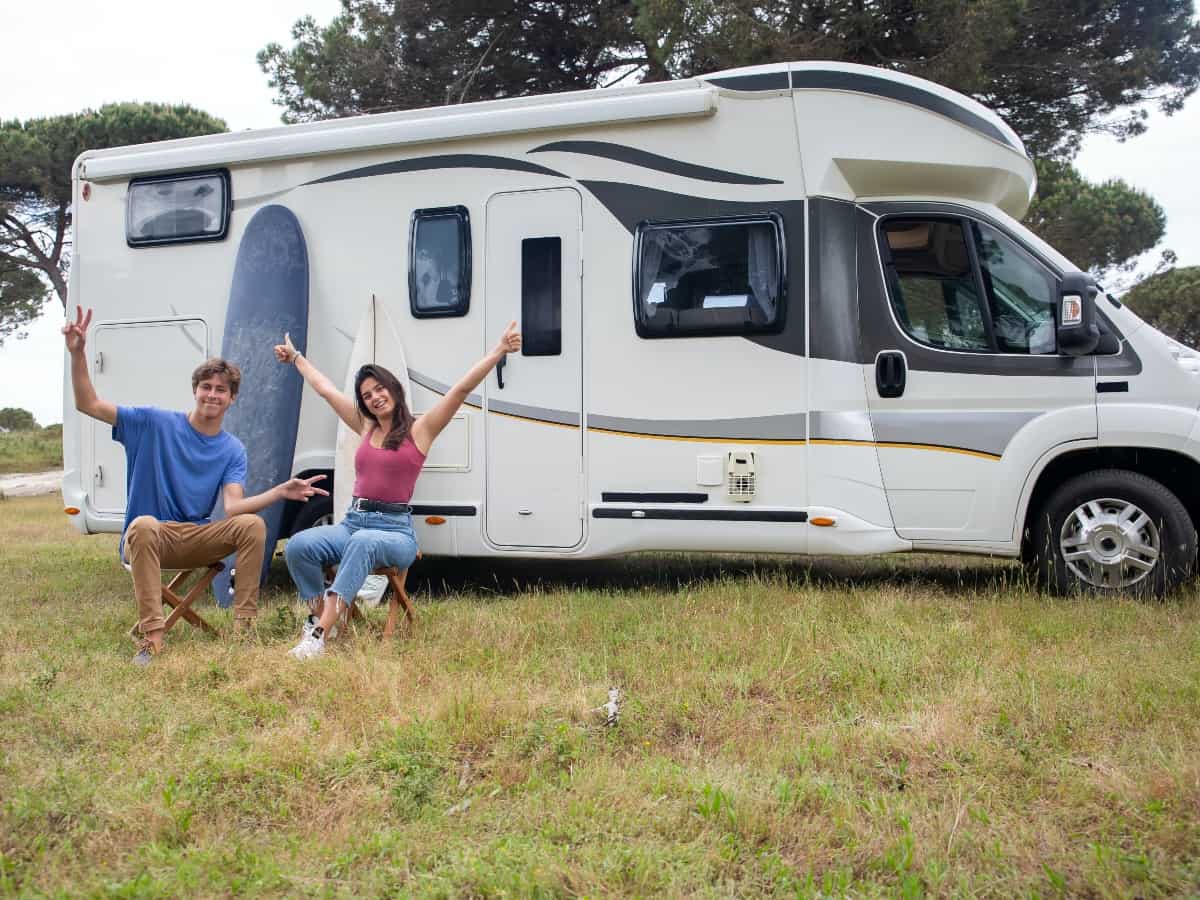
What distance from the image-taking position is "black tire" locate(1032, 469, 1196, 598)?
5.53 meters

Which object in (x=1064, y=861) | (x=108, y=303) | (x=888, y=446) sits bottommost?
(x=1064, y=861)

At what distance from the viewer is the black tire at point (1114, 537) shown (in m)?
5.53

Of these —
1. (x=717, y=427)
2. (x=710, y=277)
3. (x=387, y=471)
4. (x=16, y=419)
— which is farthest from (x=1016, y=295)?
(x=16, y=419)

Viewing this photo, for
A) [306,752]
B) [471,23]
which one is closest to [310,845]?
[306,752]

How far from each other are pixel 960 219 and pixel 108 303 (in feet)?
17.4

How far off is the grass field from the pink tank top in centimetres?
66

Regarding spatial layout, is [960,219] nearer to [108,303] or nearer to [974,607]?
[974,607]

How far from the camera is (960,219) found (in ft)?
19.3

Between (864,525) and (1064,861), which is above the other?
(864,525)

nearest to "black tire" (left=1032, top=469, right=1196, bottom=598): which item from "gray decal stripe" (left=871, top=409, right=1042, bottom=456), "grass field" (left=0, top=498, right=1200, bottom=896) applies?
"grass field" (left=0, top=498, right=1200, bottom=896)

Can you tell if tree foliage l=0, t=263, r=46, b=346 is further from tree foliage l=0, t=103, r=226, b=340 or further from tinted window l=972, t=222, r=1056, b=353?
tinted window l=972, t=222, r=1056, b=353

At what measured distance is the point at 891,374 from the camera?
19.0ft

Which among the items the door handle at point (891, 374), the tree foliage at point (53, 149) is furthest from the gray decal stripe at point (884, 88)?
the tree foliage at point (53, 149)

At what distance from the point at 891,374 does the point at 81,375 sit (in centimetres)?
401
